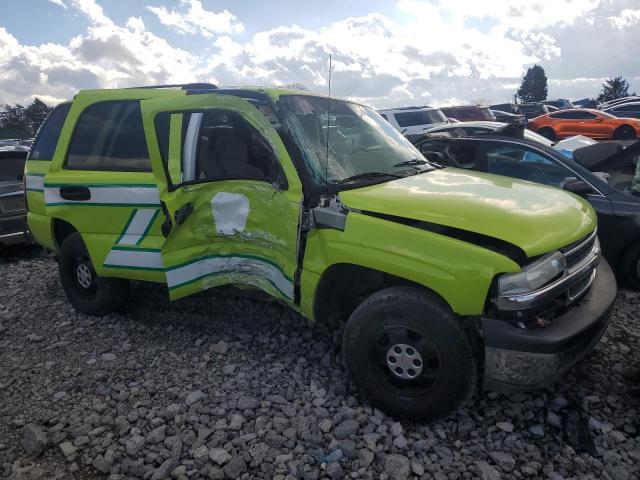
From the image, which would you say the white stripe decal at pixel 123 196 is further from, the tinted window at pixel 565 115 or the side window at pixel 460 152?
the tinted window at pixel 565 115

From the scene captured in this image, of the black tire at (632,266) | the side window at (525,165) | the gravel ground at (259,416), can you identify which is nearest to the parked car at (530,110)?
the side window at (525,165)

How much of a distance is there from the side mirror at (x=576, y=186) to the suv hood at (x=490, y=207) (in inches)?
55.4

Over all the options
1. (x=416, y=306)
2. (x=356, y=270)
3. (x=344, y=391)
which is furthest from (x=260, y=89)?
(x=344, y=391)

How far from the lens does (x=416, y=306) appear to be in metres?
2.61

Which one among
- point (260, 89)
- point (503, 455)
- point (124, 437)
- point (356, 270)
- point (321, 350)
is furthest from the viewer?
point (321, 350)

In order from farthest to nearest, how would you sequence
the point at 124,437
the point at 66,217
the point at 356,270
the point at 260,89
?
the point at 66,217, the point at 260,89, the point at 356,270, the point at 124,437

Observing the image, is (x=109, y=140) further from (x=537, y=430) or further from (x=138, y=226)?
(x=537, y=430)

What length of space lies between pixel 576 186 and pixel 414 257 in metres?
2.85

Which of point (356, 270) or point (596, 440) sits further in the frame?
point (356, 270)

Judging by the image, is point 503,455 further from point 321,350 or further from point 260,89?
point 260,89

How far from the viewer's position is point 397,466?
99.3 inches

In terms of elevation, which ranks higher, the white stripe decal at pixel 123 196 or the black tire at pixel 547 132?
the white stripe decal at pixel 123 196

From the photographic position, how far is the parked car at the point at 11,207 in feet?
20.0

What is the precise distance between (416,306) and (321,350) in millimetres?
1320
